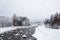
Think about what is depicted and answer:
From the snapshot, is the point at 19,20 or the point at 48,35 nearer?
the point at 48,35

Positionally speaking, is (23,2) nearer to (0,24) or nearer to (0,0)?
(0,0)

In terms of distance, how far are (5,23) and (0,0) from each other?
9818 mm

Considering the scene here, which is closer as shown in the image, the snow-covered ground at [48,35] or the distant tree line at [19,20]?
the snow-covered ground at [48,35]

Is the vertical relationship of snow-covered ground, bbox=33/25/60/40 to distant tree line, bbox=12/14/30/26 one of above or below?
below

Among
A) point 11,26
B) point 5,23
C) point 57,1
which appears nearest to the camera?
point 57,1

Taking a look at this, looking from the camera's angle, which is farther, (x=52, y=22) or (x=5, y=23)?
(x=5, y=23)

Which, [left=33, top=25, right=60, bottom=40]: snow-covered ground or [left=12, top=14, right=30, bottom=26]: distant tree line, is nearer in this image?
[left=33, top=25, right=60, bottom=40]: snow-covered ground

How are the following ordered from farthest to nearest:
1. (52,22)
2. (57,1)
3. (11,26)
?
1. (11,26)
2. (52,22)
3. (57,1)

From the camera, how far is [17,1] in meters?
6.04

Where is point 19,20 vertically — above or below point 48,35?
above

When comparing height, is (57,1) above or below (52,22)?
above

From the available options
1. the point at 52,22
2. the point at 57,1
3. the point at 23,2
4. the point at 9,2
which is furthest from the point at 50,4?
the point at 52,22

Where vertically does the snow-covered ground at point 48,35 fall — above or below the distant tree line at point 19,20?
below

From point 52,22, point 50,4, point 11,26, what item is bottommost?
point 11,26
